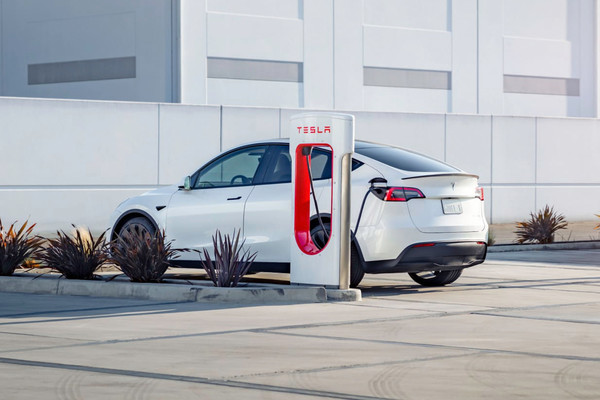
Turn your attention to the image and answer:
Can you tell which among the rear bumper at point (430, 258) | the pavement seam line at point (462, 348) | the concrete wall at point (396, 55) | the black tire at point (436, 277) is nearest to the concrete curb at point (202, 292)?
the rear bumper at point (430, 258)

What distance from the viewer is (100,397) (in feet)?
22.6

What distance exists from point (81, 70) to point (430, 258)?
85.2 ft

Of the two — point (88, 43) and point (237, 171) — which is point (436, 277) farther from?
point (88, 43)

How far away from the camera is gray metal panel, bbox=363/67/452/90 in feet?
124

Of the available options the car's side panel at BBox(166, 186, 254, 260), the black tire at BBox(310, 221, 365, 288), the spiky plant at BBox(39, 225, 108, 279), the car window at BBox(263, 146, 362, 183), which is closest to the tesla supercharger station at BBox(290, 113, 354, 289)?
the black tire at BBox(310, 221, 365, 288)

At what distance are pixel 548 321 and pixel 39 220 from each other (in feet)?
52.0

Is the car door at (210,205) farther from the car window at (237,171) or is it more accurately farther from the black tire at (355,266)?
the black tire at (355,266)

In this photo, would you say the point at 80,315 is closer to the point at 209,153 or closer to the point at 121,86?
the point at 209,153

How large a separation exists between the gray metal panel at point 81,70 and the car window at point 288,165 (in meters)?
22.7

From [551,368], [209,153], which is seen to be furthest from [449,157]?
[551,368]

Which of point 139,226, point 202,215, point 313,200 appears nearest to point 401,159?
point 313,200

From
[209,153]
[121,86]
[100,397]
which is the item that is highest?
[121,86]

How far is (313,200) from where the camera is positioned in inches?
513

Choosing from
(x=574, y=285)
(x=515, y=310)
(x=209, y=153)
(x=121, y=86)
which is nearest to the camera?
(x=515, y=310)
